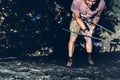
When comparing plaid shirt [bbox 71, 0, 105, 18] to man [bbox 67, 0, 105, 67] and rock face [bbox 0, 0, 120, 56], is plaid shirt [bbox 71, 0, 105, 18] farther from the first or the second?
rock face [bbox 0, 0, 120, 56]

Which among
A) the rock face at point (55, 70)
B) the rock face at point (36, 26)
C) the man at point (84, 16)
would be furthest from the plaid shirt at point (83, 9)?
the rock face at point (36, 26)

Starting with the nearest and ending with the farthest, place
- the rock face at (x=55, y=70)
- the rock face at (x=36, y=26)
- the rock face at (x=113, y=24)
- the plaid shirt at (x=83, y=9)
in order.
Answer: the rock face at (x=55, y=70), the plaid shirt at (x=83, y=9), the rock face at (x=36, y=26), the rock face at (x=113, y=24)

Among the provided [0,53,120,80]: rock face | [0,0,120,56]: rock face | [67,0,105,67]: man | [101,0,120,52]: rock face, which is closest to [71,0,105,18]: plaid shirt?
[67,0,105,67]: man

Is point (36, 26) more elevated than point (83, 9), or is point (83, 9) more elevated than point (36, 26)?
point (83, 9)

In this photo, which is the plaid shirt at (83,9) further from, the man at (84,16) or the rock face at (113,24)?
the rock face at (113,24)

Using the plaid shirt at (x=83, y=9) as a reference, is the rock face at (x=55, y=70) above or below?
below

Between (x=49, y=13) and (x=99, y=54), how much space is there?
1.93m

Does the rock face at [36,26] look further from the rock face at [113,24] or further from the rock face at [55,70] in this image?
the rock face at [55,70]

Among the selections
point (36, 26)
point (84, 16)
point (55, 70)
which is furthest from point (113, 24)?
point (55, 70)

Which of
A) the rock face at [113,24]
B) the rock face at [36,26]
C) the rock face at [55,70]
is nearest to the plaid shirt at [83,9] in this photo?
the rock face at [55,70]

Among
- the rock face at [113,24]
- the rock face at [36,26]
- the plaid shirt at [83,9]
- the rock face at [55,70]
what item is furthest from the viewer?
the rock face at [113,24]

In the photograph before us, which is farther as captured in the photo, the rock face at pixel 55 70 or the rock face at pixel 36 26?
the rock face at pixel 36 26

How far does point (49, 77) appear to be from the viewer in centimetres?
754

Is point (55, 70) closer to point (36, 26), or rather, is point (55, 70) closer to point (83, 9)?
point (83, 9)
